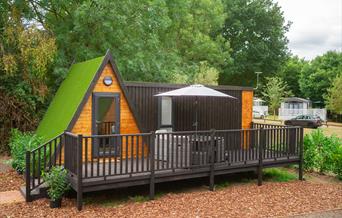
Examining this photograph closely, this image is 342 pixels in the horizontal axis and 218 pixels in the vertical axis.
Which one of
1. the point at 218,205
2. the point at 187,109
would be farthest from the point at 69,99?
the point at 218,205

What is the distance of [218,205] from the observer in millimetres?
8023

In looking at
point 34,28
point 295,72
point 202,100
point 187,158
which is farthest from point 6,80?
point 295,72

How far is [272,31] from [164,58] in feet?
77.5

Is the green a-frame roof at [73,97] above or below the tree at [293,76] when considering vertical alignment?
below

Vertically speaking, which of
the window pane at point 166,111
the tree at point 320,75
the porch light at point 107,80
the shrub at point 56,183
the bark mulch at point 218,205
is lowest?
the bark mulch at point 218,205

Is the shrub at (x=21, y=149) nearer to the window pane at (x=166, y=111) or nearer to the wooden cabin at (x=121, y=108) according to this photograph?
the wooden cabin at (x=121, y=108)

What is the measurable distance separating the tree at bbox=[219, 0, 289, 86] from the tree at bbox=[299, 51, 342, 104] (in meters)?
13.9

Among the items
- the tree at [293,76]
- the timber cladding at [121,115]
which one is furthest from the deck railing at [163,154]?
the tree at [293,76]

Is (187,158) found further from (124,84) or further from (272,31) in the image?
(272,31)

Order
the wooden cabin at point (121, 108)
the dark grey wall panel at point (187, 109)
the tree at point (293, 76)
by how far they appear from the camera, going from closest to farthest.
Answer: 1. the wooden cabin at point (121, 108)
2. the dark grey wall panel at point (187, 109)
3. the tree at point (293, 76)

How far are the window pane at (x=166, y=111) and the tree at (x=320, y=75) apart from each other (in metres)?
46.7

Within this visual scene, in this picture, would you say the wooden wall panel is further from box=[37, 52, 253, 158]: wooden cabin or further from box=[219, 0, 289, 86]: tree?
box=[219, 0, 289, 86]: tree

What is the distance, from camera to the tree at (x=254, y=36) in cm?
4241

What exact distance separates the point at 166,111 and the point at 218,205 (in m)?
4.82
